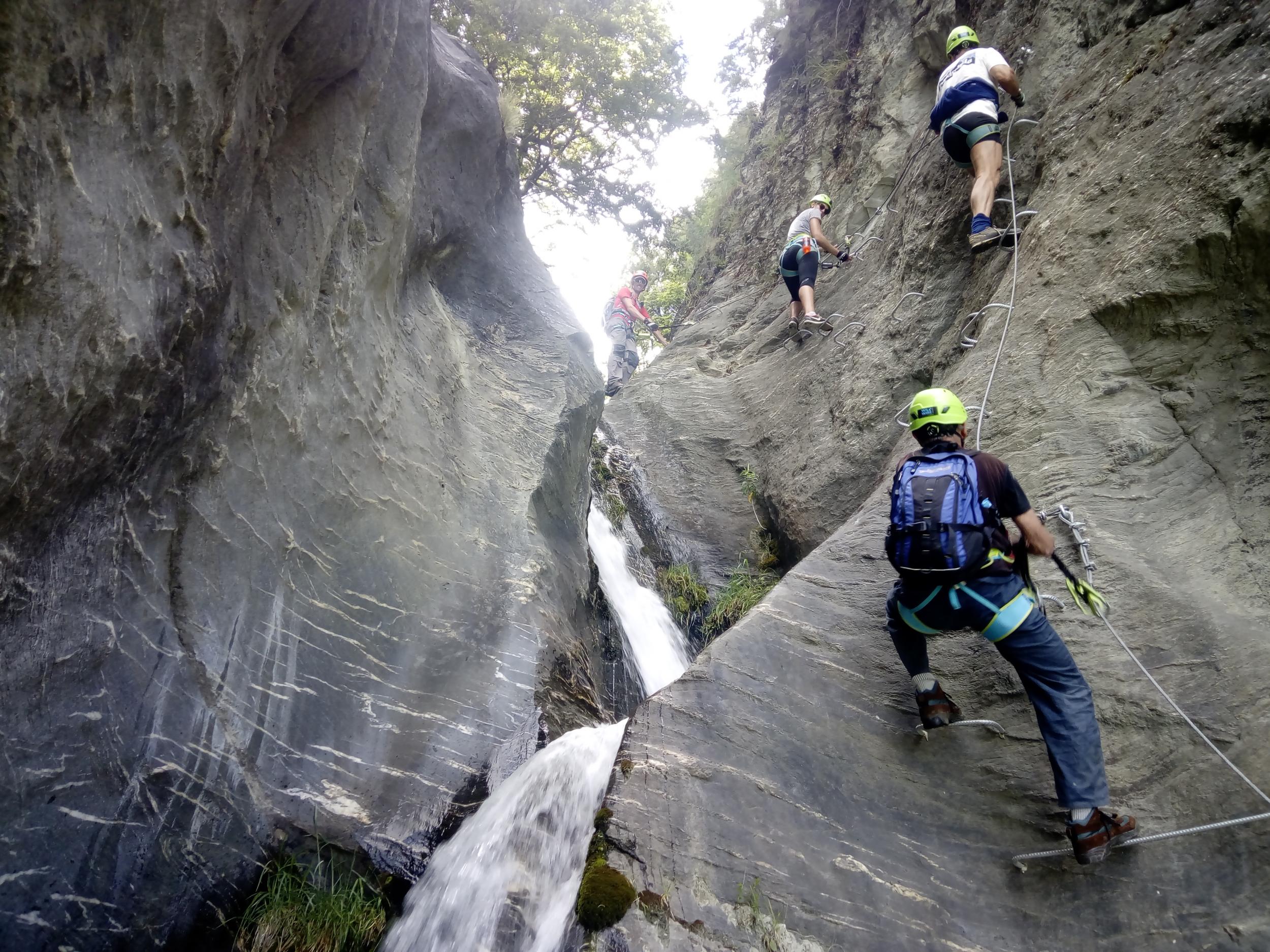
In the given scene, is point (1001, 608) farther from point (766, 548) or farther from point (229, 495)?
point (766, 548)

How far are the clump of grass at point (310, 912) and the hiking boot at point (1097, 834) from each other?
12.6 ft

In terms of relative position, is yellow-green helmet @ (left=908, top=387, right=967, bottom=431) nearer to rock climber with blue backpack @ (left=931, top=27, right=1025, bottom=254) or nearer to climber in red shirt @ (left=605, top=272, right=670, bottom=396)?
rock climber with blue backpack @ (left=931, top=27, right=1025, bottom=254)

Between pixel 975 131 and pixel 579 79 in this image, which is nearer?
pixel 975 131

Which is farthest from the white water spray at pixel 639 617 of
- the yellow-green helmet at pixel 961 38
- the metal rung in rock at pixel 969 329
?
the yellow-green helmet at pixel 961 38

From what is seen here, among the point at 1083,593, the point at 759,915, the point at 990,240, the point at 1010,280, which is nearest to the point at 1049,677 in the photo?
the point at 1083,593

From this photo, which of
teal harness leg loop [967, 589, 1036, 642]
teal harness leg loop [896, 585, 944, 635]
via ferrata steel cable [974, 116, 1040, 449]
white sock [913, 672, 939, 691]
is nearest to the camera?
teal harness leg loop [967, 589, 1036, 642]

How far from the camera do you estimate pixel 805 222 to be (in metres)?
10.8

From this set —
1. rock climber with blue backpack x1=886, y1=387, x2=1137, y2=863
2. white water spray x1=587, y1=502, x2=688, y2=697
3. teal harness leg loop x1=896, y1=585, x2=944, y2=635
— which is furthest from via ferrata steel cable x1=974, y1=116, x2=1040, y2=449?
white water spray x1=587, y1=502, x2=688, y2=697

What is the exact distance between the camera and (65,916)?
3789 mm

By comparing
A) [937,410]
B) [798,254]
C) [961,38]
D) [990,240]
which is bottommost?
[937,410]

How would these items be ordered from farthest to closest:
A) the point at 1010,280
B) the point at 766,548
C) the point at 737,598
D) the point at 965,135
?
the point at 766,548
the point at 737,598
the point at 965,135
the point at 1010,280

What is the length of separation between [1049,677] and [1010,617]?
1.13 feet

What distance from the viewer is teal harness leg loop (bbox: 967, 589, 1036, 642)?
3910 millimetres

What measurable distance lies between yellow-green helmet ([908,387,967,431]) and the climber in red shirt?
38.1 feet
